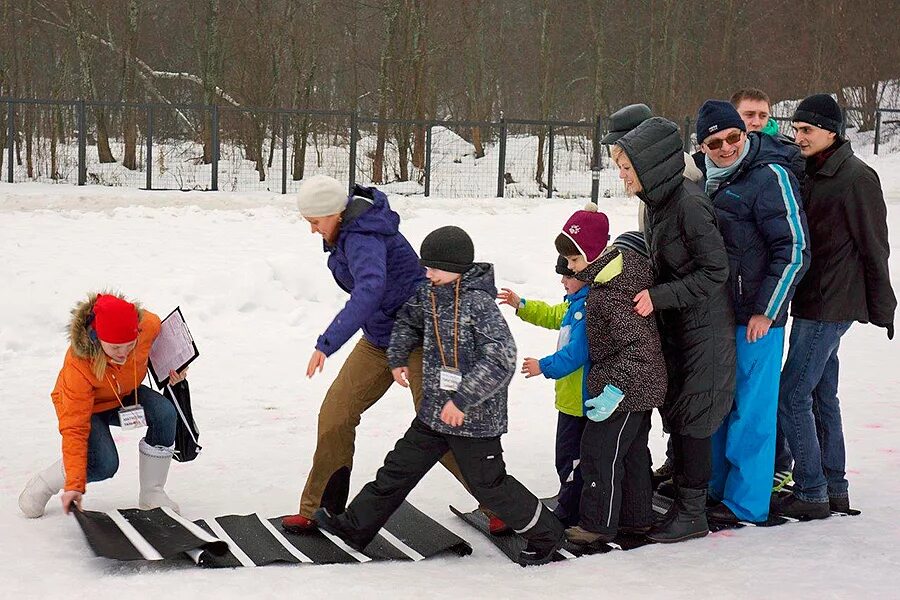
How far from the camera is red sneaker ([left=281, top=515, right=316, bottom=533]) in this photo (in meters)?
4.40

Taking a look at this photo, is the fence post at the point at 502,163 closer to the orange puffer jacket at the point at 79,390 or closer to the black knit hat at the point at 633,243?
the black knit hat at the point at 633,243

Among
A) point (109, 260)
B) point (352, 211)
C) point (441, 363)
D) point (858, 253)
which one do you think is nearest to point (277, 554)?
point (441, 363)

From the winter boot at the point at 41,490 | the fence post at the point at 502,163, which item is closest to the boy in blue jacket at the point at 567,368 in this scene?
the winter boot at the point at 41,490

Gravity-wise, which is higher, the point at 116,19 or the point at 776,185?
the point at 116,19

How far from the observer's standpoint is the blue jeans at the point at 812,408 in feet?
15.3

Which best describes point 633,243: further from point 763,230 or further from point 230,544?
point 230,544

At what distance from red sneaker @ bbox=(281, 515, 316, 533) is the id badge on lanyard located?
781 millimetres

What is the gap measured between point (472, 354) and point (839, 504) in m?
2.08

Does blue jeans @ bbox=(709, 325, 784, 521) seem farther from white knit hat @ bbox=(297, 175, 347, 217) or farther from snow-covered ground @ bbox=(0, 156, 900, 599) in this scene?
white knit hat @ bbox=(297, 175, 347, 217)

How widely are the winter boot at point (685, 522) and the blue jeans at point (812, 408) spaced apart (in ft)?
1.85

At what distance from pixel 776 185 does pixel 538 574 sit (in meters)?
1.91

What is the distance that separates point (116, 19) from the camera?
26.0 meters

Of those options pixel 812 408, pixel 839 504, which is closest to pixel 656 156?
pixel 812 408

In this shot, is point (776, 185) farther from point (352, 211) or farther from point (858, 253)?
point (352, 211)
